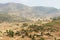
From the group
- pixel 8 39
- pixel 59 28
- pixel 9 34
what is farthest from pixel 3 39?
pixel 59 28

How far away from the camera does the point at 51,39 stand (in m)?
28.1

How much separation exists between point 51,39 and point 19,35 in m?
6.02

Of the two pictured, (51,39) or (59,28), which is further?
(59,28)

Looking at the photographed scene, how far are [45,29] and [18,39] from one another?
903cm

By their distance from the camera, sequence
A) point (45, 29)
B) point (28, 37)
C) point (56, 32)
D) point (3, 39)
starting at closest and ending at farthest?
point (3, 39) → point (28, 37) → point (56, 32) → point (45, 29)

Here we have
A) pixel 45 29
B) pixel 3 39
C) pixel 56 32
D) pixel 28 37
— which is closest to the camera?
pixel 3 39

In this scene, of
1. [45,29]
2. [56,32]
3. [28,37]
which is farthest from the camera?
[45,29]

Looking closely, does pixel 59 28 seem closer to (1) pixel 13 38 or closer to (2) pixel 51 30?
(2) pixel 51 30

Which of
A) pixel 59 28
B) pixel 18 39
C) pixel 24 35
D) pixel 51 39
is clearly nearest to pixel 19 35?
pixel 24 35

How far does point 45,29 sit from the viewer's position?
3597cm

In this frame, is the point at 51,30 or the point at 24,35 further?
the point at 51,30

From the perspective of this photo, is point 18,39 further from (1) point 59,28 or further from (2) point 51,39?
(1) point 59,28

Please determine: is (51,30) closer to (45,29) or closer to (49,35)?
(45,29)

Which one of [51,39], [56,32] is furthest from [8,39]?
[56,32]
